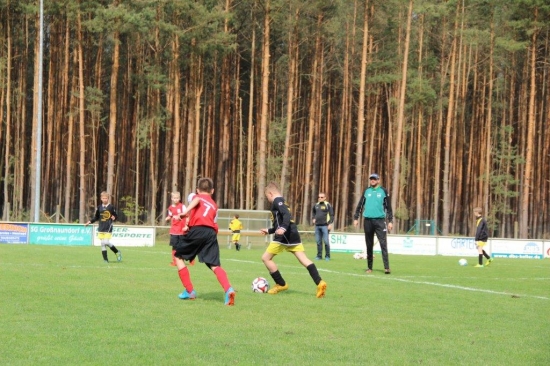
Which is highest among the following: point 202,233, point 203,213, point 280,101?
point 280,101

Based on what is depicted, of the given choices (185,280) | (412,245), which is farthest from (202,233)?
(412,245)

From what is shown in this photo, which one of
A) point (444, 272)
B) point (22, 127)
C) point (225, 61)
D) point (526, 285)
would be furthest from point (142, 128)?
point (526, 285)

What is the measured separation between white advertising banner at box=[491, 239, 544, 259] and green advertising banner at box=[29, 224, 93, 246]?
60.7 feet

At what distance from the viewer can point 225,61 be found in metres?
59.6

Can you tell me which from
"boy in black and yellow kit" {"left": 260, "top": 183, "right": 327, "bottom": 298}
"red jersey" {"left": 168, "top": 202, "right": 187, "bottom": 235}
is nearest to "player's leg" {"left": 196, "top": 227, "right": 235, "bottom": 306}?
"boy in black and yellow kit" {"left": 260, "top": 183, "right": 327, "bottom": 298}

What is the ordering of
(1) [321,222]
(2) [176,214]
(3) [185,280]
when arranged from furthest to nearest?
(1) [321,222], (2) [176,214], (3) [185,280]

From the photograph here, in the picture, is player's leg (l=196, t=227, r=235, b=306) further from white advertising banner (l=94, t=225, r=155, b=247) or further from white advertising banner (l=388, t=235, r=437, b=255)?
white advertising banner (l=388, t=235, r=437, b=255)

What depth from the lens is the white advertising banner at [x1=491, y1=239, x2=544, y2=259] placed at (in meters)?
39.1

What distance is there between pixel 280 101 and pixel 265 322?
2310 inches

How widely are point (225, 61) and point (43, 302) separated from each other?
4892 cm

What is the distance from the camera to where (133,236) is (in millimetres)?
37875

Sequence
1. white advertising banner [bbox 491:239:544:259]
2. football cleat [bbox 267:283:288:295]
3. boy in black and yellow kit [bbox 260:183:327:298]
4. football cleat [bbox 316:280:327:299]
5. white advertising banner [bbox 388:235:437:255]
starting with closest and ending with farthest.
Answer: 1. football cleat [bbox 316:280:327:299]
2. boy in black and yellow kit [bbox 260:183:327:298]
3. football cleat [bbox 267:283:288:295]
4. white advertising banner [bbox 388:235:437:255]
5. white advertising banner [bbox 491:239:544:259]

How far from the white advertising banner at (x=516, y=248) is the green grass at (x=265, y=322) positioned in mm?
22414

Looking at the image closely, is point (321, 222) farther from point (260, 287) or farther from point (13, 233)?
point (13, 233)
